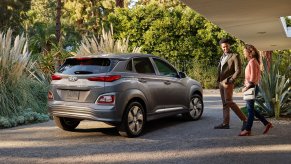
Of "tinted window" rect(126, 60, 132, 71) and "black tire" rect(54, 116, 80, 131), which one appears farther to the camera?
"black tire" rect(54, 116, 80, 131)

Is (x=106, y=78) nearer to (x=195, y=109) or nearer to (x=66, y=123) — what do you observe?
(x=66, y=123)

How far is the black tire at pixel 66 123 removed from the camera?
8680mm

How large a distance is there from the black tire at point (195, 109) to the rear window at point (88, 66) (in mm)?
3098

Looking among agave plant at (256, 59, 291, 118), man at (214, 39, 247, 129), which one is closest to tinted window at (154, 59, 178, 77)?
man at (214, 39, 247, 129)

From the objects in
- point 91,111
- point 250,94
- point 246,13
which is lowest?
point 91,111

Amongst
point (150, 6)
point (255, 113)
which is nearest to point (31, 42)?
point (150, 6)

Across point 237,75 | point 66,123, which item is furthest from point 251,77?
point 66,123

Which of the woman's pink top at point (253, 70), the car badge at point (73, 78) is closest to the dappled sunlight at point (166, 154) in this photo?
the woman's pink top at point (253, 70)

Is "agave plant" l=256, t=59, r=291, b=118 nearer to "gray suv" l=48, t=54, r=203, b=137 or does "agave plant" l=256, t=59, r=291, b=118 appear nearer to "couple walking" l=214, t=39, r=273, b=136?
"couple walking" l=214, t=39, r=273, b=136

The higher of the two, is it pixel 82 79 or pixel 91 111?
pixel 82 79

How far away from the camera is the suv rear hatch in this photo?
25.3 ft

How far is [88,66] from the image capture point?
812cm

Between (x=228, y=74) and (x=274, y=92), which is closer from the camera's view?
(x=228, y=74)

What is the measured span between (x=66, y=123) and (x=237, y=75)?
3.81 meters
